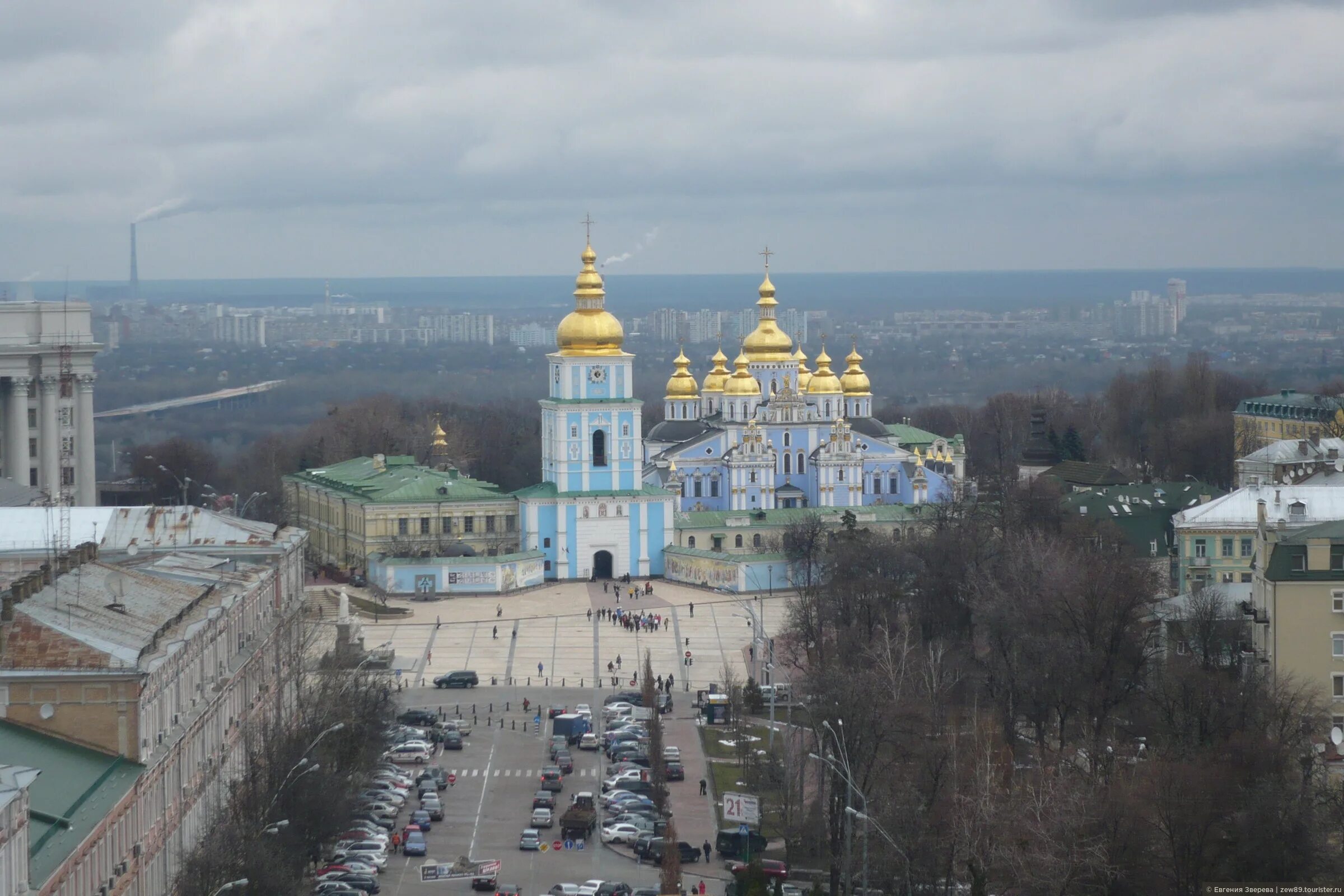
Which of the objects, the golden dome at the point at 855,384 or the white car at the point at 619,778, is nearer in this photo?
the white car at the point at 619,778

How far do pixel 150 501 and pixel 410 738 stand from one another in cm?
3941

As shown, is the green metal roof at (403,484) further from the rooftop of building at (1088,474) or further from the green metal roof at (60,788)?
the green metal roof at (60,788)

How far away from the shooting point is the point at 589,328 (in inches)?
3115

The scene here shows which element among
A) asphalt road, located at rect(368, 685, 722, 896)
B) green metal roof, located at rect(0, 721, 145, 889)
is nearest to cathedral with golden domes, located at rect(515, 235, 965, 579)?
asphalt road, located at rect(368, 685, 722, 896)

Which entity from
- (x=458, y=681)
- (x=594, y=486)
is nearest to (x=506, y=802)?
(x=458, y=681)

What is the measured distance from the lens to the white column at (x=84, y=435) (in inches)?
2857

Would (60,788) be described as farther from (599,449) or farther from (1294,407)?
(1294,407)

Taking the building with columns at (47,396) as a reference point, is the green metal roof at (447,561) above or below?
below

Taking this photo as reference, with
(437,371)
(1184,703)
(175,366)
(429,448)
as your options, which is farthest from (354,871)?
(437,371)

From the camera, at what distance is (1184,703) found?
132 ft

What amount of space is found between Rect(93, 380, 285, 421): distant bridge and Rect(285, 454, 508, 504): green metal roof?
47.6 meters

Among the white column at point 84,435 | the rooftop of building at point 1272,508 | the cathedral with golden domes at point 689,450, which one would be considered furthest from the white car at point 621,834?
the cathedral with golden domes at point 689,450

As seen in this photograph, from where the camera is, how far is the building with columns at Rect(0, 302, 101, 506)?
71.8 m

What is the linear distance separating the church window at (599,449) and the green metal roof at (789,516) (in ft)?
10.5
